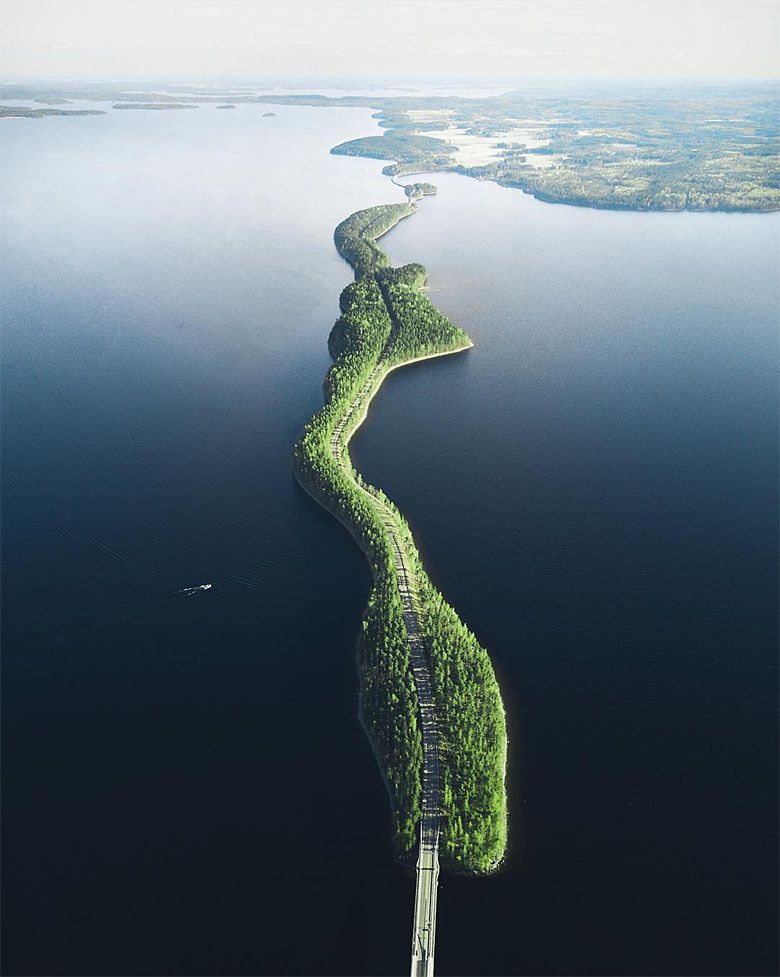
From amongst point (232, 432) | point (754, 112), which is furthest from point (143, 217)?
point (754, 112)

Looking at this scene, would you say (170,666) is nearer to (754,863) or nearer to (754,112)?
(754,863)

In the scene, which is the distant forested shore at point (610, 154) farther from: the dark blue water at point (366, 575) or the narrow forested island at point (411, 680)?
the narrow forested island at point (411, 680)

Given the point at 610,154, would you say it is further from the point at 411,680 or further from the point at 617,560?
the point at 411,680

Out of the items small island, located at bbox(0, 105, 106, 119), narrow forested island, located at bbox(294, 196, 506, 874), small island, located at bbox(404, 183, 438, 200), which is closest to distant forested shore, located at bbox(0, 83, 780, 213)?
small island, located at bbox(0, 105, 106, 119)

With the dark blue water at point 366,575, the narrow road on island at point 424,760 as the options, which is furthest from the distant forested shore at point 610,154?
the narrow road on island at point 424,760

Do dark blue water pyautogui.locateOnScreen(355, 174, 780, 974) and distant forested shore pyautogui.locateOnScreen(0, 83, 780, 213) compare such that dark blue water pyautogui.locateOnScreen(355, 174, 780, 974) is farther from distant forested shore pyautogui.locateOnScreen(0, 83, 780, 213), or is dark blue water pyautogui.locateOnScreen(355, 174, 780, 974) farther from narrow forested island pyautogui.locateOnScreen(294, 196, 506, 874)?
distant forested shore pyautogui.locateOnScreen(0, 83, 780, 213)

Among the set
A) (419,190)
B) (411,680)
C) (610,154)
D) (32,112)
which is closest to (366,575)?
(411,680)
